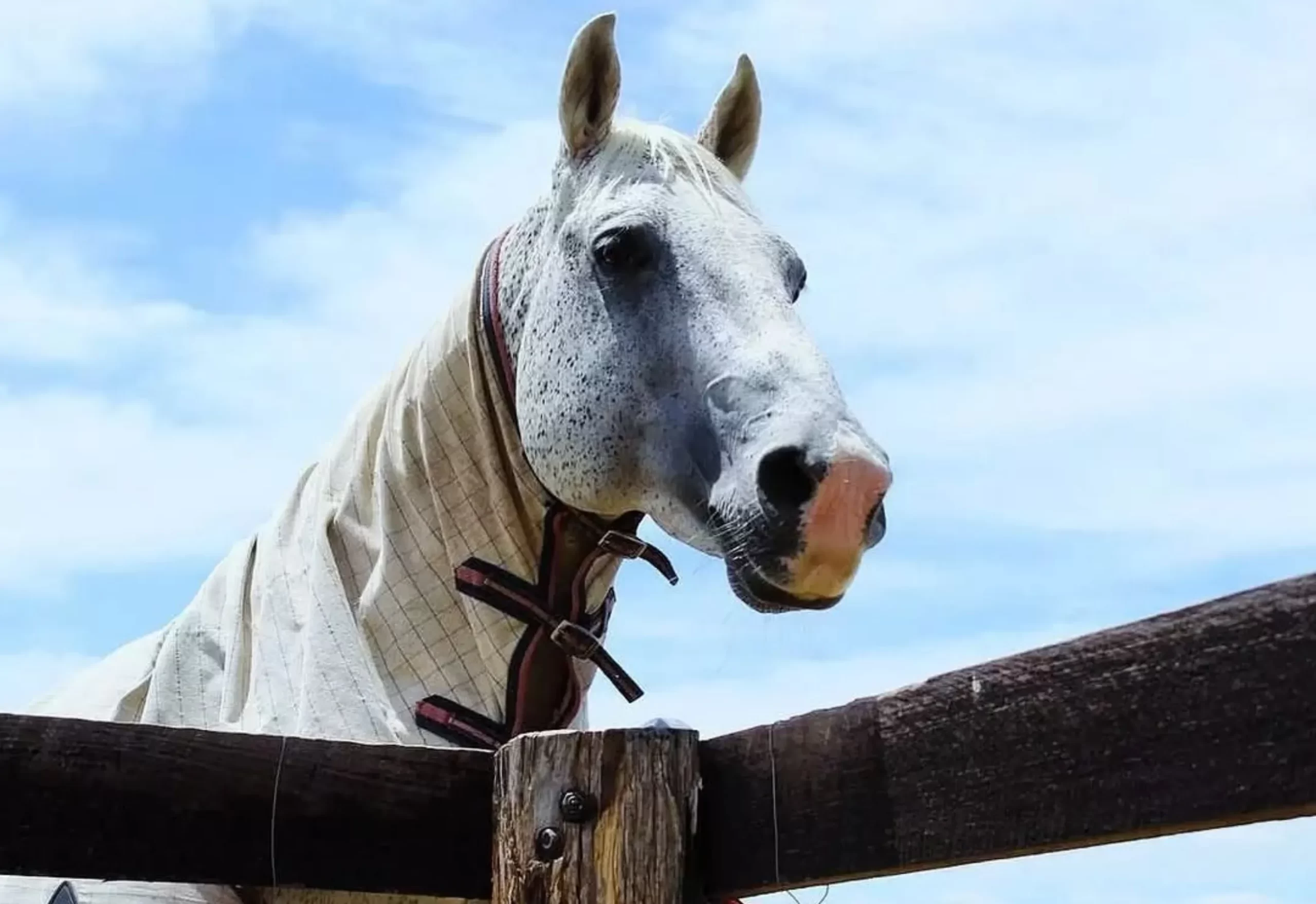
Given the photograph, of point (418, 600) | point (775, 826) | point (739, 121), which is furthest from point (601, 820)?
point (739, 121)

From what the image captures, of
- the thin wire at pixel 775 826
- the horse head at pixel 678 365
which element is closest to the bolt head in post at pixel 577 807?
the thin wire at pixel 775 826

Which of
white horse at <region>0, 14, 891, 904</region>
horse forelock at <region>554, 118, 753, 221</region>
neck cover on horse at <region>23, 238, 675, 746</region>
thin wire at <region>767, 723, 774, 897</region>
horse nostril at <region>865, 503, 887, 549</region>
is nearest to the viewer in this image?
thin wire at <region>767, 723, 774, 897</region>

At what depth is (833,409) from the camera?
215 centimetres

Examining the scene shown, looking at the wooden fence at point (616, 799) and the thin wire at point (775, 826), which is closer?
the wooden fence at point (616, 799)

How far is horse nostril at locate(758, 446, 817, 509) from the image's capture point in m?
2.11

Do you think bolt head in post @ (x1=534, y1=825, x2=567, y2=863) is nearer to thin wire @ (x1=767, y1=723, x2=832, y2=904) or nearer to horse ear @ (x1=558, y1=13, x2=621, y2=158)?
thin wire @ (x1=767, y1=723, x2=832, y2=904)

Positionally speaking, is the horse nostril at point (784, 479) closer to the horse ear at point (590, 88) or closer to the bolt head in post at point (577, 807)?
the bolt head in post at point (577, 807)

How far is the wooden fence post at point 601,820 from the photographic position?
1.76 meters

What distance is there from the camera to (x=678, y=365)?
244cm

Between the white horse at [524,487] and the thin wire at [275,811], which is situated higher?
the white horse at [524,487]

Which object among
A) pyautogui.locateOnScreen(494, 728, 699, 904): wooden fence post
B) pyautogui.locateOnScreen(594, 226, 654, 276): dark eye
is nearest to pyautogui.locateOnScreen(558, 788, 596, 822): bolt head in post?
pyautogui.locateOnScreen(494, 728, 699, 904): wooden fence post

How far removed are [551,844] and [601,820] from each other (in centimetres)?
6

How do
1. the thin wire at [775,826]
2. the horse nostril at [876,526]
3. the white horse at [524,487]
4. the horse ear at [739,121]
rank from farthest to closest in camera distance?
the horse ear at [739,121] → the white horse at [524,487] → the horse nostril at [876,526] → the thin wire at [775,826]

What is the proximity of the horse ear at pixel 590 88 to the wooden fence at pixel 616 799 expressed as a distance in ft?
4.08
